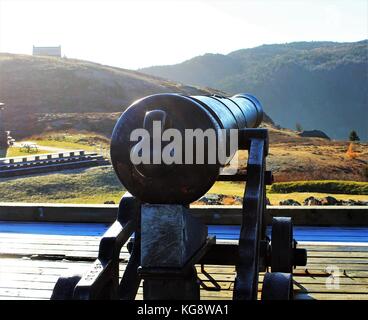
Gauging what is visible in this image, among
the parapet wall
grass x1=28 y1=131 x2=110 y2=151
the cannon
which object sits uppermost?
the cannon

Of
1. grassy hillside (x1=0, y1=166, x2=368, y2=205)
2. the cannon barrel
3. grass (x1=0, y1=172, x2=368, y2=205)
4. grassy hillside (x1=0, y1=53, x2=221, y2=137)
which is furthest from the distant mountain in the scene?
the cannon barrel

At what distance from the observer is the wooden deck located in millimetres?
4730

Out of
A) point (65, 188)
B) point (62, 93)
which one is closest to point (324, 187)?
point (65, 188)

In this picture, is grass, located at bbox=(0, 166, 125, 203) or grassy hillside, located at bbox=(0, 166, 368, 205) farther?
grass, located at bbox=(0, 166, 125, 203)

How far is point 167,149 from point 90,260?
2.92m

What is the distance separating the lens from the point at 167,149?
3.07 meters

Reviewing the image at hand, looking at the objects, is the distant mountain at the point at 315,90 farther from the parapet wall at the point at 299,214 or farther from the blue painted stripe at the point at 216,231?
the blue painted stripe at the point at 216,231

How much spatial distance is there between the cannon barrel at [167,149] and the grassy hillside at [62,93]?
45.1 m

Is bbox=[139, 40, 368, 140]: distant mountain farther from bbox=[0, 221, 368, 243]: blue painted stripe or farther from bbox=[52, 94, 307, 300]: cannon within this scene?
bbox=[52, 94, 307, 300]: cannon

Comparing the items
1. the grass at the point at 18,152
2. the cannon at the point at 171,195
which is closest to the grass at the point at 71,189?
the grass at the point at 18,152

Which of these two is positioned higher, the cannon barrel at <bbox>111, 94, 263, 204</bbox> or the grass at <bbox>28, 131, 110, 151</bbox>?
the cannon barrel at <bbox>111, 94, 263, 204</bbox>

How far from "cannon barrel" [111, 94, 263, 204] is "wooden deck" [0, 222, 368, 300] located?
2.88 feet
